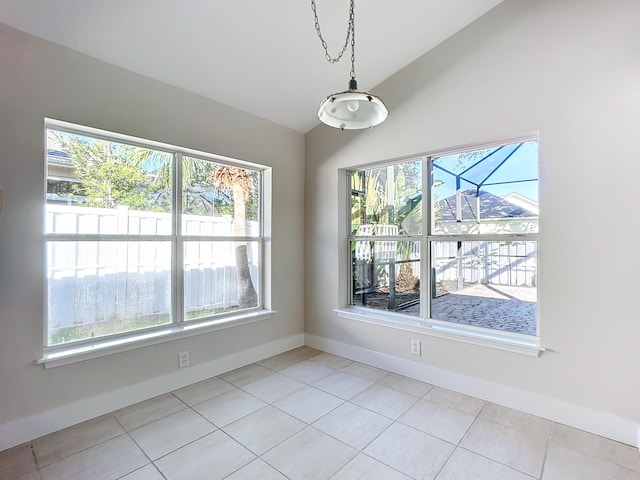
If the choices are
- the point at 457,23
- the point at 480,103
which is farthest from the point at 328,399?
the point at 457,23

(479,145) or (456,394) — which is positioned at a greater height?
(479,145)

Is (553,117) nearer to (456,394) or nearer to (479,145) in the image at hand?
(479,145)

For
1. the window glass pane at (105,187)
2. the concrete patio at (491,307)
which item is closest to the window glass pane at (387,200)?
the concrete patio at (491,307)

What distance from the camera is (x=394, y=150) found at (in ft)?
9.95

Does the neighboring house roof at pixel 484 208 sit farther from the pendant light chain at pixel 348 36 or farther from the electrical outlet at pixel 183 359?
the electrical outlet at pixel 183 359

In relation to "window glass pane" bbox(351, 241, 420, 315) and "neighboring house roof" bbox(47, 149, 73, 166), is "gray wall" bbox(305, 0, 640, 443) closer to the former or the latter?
"window glass pane" bbox(351, 241, 420, 315)

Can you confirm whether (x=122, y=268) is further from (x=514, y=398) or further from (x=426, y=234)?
(x=514, y=398)

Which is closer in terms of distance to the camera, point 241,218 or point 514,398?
point 514,398

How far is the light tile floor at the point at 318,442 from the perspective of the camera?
1.74 meters

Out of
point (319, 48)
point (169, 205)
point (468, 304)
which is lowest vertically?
point (468, 304)

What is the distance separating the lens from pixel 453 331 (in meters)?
2.70

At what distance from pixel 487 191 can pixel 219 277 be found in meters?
2.52

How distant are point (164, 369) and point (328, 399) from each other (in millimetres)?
1352

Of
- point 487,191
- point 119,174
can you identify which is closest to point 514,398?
point 487,191
